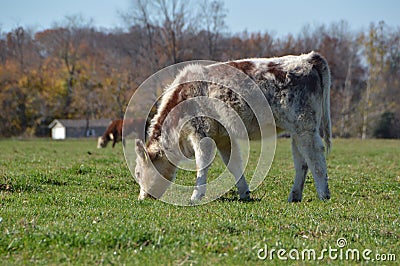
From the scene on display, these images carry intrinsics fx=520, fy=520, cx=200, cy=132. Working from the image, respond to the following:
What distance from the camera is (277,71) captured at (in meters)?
9.93

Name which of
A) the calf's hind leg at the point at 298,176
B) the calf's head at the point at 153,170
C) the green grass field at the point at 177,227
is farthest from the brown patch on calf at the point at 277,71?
the calf's head at the point at 153,170

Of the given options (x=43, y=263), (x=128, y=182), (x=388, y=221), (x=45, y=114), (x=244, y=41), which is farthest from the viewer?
(x=45, y=114)

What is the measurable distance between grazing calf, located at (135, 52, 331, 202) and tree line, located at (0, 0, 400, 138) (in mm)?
47168

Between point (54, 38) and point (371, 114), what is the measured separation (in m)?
58.3

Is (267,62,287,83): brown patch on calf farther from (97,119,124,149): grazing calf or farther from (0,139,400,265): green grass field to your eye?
(97,119,124,149): grazing calf

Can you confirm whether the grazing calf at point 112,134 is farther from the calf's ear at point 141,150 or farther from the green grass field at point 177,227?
the calf's ear at point 141,150

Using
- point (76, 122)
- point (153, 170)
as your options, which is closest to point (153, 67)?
point (76, 122)

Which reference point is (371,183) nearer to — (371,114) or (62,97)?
(371,114)

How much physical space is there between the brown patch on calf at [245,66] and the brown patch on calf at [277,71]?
329 millimetres

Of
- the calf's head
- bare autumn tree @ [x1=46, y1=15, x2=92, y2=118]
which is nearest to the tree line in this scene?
bare autumn tree @ [x1=46, y1=15, x2=92, y2=118]

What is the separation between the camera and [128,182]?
1227 cm

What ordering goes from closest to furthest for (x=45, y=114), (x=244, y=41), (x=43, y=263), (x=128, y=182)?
(x=43, y=263) < (x=128, y=182) < (x=244, y=41) < (x=45, y=114)

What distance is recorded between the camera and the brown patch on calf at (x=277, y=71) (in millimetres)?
9842

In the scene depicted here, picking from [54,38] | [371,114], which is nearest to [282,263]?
[371,114]
